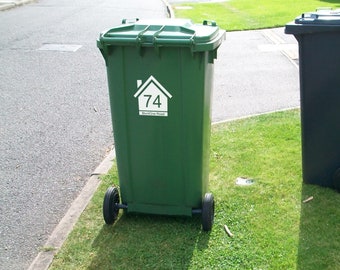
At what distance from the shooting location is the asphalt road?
13.0 feet

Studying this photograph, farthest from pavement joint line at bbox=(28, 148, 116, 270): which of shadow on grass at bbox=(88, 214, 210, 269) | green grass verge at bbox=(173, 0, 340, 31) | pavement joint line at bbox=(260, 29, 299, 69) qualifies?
green grass verge at bbox=(173, 0, 340, 31)

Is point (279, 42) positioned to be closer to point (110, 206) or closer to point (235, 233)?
point (235, 233)

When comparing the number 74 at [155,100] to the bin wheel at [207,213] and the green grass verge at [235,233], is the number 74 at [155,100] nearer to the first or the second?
the bin wheel at [207,213]

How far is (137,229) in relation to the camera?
365cm

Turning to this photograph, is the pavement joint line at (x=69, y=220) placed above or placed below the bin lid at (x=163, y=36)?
below

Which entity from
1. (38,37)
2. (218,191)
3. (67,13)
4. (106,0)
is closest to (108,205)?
(218,191)

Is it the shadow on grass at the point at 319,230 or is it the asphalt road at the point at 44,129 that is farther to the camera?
the asphalt road at the point at 44,129

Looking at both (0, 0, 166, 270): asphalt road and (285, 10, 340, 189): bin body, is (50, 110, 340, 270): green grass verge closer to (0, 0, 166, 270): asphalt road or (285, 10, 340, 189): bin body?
(285, 10, 340, 189): bin body

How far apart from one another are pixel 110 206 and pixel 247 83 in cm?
468

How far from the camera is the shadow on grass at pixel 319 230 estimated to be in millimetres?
3227

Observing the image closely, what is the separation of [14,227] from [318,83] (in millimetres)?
2697

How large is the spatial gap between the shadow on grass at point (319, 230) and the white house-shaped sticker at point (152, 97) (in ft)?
4.53

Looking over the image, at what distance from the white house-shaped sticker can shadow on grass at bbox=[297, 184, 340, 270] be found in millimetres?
1382

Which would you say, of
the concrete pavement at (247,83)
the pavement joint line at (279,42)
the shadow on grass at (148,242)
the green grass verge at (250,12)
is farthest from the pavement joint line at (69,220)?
the green grass verge at (250,12)
